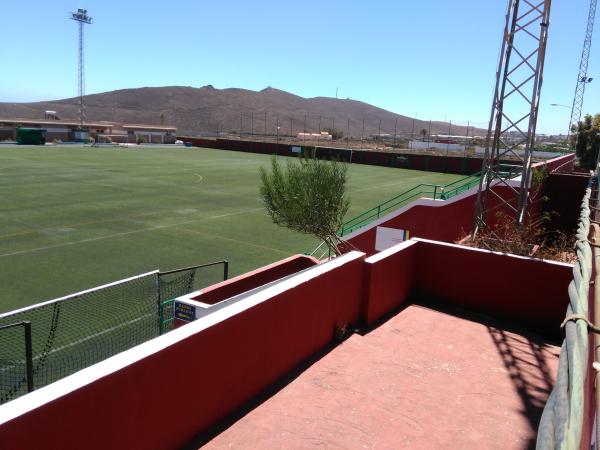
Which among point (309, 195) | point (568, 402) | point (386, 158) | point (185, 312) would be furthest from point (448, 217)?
point (386, 158)

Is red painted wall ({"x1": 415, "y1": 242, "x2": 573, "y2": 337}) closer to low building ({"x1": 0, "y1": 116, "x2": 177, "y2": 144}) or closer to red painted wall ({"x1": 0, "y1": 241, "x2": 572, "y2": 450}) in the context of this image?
red painted wall ({"x1": 0, "y1": 241, "x2": 572, "y2": 450})

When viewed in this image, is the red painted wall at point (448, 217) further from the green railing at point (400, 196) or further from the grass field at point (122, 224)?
the grass field at point (122, 224)

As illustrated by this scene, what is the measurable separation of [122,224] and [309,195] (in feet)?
41.4

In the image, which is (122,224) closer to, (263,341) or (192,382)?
(263,341)

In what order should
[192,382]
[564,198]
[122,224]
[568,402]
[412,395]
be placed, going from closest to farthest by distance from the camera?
[568,402], [192,382], [412,395], [564,198], [122,224]

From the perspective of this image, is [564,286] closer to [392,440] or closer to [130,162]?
[392,440]

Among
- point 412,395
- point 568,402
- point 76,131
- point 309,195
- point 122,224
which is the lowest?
point 122,224

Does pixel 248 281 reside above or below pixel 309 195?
below

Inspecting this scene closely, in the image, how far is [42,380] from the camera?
9594 millimetres

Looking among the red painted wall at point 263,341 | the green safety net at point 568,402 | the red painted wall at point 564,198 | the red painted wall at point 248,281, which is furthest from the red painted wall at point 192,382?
the red painted wall at point 564,198

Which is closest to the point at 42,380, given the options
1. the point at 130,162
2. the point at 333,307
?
the point at 333,307

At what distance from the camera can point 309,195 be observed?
15.3 m

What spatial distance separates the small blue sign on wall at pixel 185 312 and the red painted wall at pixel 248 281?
49 cm

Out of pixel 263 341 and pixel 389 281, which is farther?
pixel 389 281
